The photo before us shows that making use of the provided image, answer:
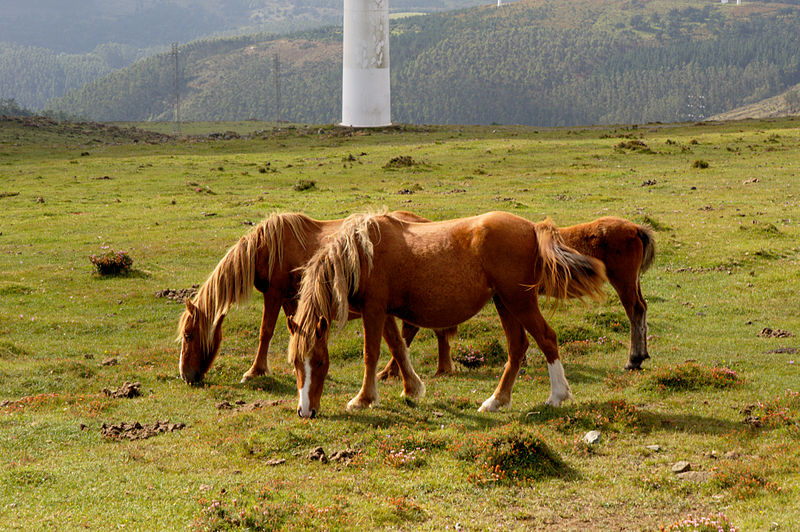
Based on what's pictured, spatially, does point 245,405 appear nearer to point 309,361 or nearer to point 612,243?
point 309,361

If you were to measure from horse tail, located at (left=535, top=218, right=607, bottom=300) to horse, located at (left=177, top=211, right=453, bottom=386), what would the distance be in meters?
2.68

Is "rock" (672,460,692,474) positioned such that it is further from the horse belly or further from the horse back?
the horse back

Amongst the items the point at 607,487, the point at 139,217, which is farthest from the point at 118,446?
the point at 139,217

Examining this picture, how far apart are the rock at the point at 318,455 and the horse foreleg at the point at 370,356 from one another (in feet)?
4.80

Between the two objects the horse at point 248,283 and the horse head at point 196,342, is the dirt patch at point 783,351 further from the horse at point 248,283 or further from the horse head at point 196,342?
the horse head at point 196,342

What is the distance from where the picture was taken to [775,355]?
1238 centimetres

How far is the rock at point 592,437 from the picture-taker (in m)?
8.62

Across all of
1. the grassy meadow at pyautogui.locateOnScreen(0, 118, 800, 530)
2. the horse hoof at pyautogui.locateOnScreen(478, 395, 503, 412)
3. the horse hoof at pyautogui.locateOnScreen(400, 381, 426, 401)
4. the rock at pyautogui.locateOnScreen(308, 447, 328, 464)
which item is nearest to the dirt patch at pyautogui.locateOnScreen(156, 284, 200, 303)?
the grassy meadow at pyautogui.locateOnScreen(0, 118, 800, 530)

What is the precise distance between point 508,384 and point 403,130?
56.8m

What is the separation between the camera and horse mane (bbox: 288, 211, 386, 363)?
9211 millimetres

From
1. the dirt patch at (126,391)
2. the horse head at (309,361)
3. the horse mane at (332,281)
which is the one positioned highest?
the horse mane at (332,281)

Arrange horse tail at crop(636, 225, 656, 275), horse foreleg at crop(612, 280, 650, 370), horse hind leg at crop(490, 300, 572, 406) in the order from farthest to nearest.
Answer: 1. horse tail at crop(636, 225, 656, 275)
2. horse foreleg at crop(612, 280, 650, 370)
3. horse hind leg at crop(490, 300, 572, 406)

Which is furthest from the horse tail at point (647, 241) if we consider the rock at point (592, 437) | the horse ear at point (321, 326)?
the horse ear at point (321, 326)

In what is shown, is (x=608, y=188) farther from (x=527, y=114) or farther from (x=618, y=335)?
(x=527, y=114)
